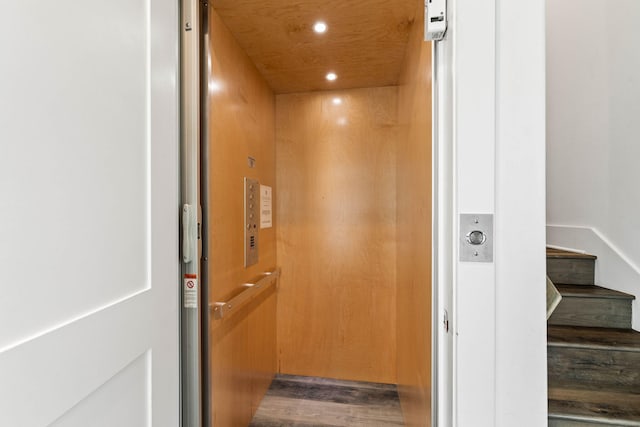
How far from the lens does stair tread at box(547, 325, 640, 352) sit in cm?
129

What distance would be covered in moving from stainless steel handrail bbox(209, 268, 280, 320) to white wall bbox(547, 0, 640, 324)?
1995 millimetres

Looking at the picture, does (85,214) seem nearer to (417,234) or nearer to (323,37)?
(417,234)

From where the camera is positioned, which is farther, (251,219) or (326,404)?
(326,404)

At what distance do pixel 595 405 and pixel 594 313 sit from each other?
59cm

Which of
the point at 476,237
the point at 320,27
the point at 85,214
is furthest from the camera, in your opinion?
the point at 320,27

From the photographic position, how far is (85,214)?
57 cm

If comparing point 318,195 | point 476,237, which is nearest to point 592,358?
point 476,237

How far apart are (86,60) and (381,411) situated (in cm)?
225

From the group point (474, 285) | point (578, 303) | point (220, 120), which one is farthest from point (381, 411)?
point (220, 120)

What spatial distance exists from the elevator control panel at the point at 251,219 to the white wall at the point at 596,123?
2.04m

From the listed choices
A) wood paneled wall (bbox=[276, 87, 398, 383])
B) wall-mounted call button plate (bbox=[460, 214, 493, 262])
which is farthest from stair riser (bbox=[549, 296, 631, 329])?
wall-mounted call button plate (bbox=[460, 214, 493, 262])

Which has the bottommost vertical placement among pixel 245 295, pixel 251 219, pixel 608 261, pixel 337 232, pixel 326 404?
pixel 326 404

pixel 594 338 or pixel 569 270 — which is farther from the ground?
pixel 569 270

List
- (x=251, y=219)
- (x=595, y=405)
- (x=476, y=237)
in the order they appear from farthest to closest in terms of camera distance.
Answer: (x=251, y=219) → (x=595, y=405) → (x=476, y=237)
